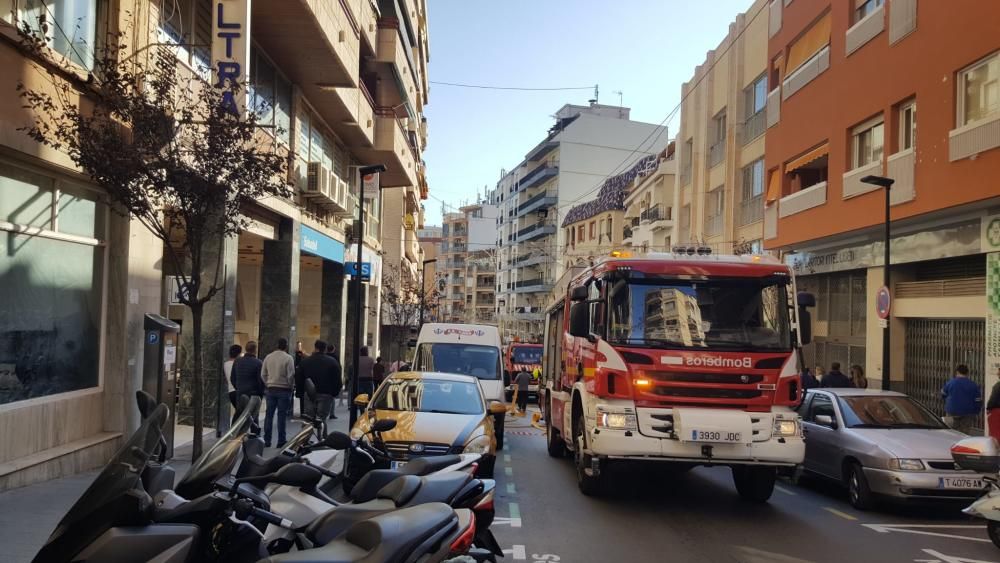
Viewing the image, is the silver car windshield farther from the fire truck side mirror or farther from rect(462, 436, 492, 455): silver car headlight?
rect(462, 436, 492, 455): silver car headlight

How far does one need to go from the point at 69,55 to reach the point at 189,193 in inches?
95.7

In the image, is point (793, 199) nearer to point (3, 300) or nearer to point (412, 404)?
point (412, 404)

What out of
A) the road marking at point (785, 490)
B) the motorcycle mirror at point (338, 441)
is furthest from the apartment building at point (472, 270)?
the motorcycle mirror at point (338, 441)

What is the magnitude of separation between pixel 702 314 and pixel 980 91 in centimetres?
946

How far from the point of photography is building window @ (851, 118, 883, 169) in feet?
64.0

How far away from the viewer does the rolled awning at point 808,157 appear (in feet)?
72.7

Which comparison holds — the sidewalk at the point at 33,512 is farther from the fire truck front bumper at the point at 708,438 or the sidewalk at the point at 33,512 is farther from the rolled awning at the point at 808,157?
the rolled awning at the point at 808,157

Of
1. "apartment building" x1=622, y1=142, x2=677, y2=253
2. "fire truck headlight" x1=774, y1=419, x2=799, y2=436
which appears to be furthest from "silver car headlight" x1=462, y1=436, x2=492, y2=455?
"apartment building" x1=622, y1=142, x2=677, y2=253

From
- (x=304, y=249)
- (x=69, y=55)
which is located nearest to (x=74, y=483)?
(x=69, y=55)

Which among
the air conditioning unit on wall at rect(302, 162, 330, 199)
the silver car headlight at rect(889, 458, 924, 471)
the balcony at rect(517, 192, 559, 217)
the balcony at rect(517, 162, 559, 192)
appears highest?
the balcony at rect(517, 162, 559, 192)

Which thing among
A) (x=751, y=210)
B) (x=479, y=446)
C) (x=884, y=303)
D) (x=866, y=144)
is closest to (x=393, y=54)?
(x=751, y=210)

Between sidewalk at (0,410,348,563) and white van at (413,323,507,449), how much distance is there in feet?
23.2

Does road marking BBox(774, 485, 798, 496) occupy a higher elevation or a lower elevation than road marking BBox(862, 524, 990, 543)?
lower

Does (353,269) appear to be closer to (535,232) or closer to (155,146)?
(155,146)
